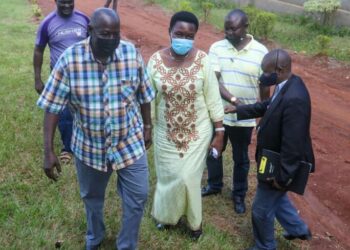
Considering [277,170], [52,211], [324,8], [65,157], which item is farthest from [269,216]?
[324,8]

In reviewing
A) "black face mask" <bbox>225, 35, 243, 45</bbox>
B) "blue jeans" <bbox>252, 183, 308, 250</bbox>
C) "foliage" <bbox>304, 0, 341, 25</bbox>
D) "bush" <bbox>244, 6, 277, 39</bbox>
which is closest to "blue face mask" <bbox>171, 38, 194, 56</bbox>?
"black face mask" <bbox>225, 35, 243, 45</bbox>

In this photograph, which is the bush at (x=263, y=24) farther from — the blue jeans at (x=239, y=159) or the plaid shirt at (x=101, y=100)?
the plaid shirt at (x=101, y=100)

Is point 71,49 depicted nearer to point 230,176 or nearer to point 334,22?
point 230,176

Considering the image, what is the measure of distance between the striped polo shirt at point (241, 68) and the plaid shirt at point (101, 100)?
3.74 feet

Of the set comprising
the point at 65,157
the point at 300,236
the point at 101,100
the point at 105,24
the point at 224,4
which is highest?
the point at 105,24

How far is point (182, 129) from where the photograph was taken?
371 centimetres

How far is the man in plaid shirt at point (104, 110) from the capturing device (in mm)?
2885

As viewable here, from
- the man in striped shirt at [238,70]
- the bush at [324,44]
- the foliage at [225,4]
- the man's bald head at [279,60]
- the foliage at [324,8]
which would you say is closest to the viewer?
the man's bald head at [279,60]

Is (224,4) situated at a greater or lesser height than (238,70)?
lesser

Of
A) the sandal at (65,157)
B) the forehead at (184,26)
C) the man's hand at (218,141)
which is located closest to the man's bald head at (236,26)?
the forehead at (184,26)

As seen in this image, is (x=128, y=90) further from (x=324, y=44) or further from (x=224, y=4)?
(x=224, y=4)

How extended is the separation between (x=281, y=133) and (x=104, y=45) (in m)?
1.32

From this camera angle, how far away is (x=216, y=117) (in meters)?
3.71

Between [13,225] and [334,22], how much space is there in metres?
11.2
